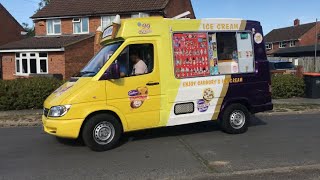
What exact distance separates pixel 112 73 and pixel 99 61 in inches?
27.0

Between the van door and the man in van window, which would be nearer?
the van door

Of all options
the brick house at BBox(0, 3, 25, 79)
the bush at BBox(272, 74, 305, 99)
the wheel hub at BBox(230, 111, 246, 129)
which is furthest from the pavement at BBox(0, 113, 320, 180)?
the brick house at BBox(0, 3, 25, 79)

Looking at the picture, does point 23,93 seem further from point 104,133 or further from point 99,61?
point 104,133

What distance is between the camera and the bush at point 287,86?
693 inches

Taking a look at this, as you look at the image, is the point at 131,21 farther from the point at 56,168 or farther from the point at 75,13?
the point at 75,13

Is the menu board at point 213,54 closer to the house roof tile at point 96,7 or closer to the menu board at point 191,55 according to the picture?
the menu board at point 191,55

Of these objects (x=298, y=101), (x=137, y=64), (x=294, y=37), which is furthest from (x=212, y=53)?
(x=294, y=37)

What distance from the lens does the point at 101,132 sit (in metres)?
8.51

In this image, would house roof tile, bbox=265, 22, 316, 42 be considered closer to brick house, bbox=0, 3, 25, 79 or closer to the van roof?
brick house, bbox=0, 3, 25, 79

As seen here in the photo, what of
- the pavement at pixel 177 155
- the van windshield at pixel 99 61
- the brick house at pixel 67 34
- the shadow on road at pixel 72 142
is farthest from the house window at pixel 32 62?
the van windshield at pixel 99 61

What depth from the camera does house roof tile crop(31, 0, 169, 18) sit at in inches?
1330

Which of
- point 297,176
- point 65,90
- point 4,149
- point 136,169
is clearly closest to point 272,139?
point 297,176

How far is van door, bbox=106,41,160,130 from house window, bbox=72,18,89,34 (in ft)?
91.4

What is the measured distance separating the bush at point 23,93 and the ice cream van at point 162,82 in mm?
6016
